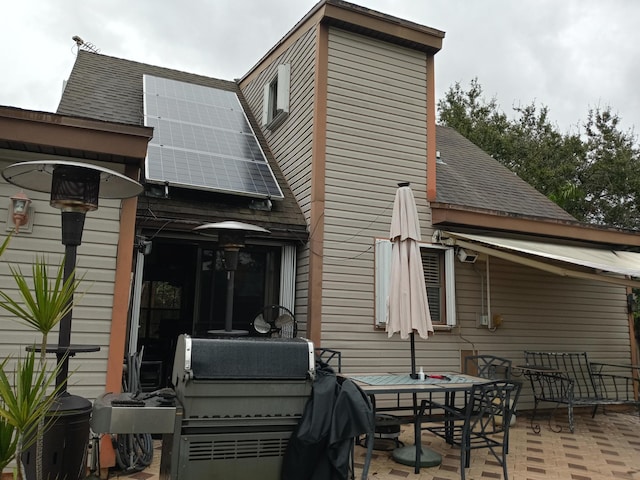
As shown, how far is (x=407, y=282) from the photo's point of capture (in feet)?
16.9

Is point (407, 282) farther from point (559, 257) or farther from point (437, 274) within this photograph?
point (437, 274)

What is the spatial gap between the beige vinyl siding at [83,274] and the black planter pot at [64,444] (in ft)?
4.67

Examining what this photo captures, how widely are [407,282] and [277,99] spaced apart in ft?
15.9

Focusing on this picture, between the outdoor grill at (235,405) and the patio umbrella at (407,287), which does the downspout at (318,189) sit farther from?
the outdoor grill at (235,405)

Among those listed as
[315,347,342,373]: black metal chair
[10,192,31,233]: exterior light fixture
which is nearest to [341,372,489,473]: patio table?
[315,347,342,373]: black metal chair

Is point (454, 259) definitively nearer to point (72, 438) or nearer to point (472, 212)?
point (472, 212)

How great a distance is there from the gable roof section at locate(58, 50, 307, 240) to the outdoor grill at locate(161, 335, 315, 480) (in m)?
3.33

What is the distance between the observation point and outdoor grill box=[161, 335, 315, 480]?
3062 millimetres

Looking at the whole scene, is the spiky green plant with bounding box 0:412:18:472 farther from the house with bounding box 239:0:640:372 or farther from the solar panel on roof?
the house with bounding box 239:0:640:372

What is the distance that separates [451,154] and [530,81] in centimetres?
1905

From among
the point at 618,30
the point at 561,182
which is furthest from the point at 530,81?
the point at 561,182

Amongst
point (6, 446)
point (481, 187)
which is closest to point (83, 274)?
point (6, 446)

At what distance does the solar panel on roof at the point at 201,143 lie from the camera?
685 cm

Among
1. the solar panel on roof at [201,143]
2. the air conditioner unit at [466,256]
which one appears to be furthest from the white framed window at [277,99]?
the air conditioner unit at [466,256]
